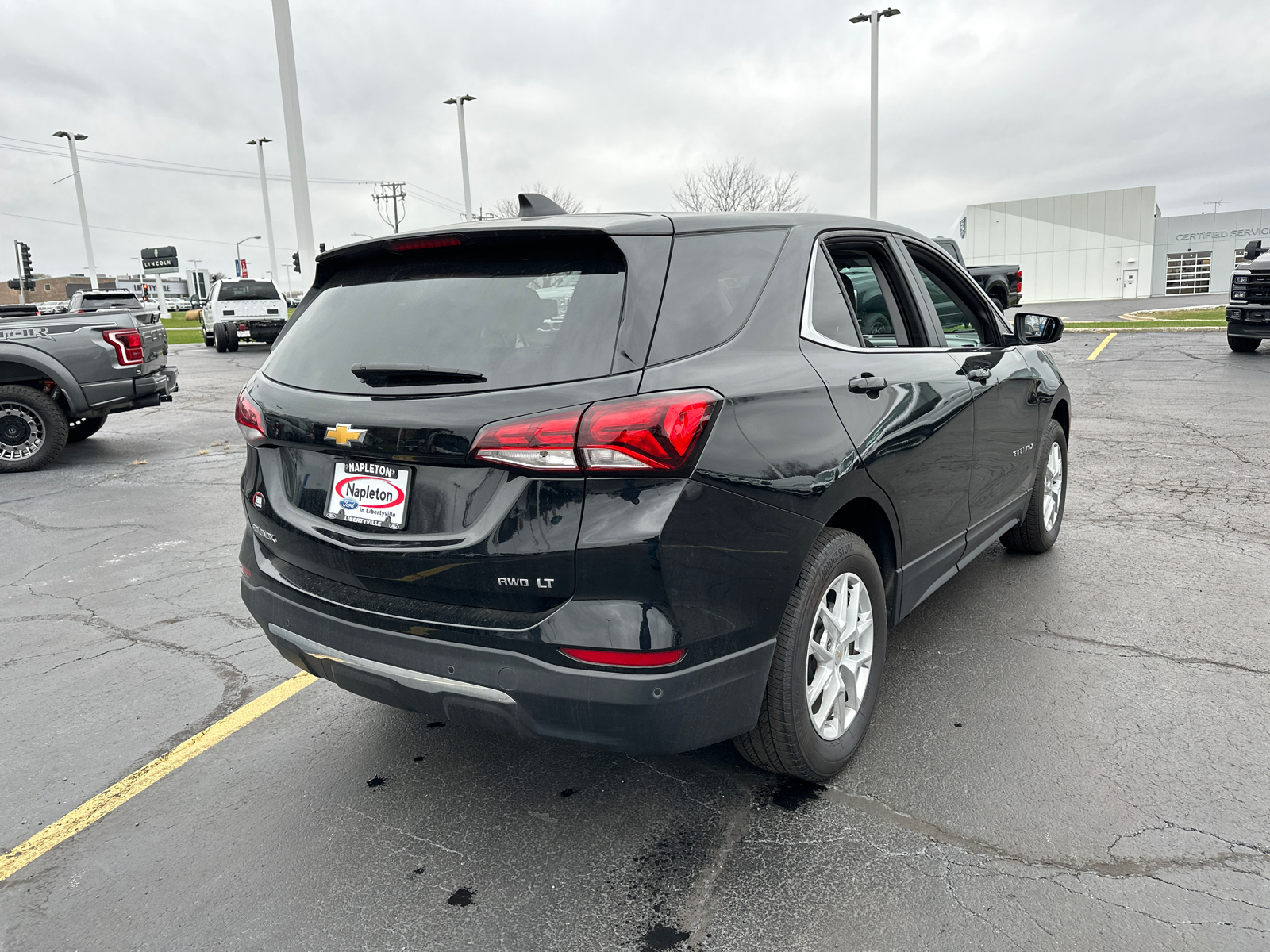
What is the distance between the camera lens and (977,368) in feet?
12.8

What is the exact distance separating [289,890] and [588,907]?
0.83 metres

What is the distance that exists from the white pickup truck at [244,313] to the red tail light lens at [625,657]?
27.1 m

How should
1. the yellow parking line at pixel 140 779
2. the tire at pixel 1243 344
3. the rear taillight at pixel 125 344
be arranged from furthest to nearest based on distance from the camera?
the tire at pixel 1243 344 → the rear taillight at pixel 125 344 → the yellow parking line at pixel 140 779

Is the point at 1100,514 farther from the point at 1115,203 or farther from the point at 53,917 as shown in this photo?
the point at 1115,203

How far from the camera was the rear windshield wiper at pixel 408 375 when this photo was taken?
245 cm

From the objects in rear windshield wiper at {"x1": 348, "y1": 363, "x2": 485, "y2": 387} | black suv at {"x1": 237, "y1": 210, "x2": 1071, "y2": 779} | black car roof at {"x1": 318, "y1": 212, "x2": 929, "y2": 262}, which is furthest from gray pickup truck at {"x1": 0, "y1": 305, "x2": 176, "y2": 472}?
rear windshield wiper at {"x1": 348, "y1": 363, "x2": 485, "y2": 387}

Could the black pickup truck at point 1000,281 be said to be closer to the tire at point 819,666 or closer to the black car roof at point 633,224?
the black car roof at point 633,224

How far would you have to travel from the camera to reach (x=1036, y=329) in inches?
183

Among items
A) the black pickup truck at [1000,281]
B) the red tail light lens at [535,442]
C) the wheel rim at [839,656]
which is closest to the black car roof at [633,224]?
the red tail light lens at [535,442]

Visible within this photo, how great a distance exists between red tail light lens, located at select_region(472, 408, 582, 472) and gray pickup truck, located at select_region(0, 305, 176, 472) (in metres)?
9.01

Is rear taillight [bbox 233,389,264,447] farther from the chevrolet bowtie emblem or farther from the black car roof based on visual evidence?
the black car roof

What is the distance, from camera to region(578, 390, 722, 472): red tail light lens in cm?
223

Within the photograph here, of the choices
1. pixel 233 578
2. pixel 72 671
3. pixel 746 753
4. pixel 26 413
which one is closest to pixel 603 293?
pixel 746 753

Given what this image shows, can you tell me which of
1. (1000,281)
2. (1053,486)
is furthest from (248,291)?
(1053,486)
